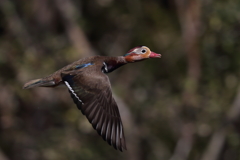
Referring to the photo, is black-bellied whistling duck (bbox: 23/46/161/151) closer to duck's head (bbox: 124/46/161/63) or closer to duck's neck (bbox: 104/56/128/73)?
duck's neck (bbox: 104/56/128/73)

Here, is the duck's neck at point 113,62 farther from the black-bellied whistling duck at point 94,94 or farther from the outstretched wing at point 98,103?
the outstretched wing at point 98,103

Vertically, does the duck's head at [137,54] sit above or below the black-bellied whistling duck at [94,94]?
above

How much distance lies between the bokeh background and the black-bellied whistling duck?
11.3 ft

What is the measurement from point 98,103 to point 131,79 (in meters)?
6.33

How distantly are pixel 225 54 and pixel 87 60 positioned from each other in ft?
14.3

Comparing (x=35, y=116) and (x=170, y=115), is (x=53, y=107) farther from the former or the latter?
(x=170, y=115)

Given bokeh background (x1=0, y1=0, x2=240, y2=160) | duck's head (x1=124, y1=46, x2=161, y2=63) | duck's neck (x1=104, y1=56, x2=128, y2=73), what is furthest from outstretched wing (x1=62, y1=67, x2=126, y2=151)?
bokeh background (x1=0, y1=0, x2=240, y2=160)

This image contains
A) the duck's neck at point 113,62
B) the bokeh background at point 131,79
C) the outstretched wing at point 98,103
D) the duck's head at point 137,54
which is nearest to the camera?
the outstretched wing at point 98,103

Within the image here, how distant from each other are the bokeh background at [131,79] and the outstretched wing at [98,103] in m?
3.78

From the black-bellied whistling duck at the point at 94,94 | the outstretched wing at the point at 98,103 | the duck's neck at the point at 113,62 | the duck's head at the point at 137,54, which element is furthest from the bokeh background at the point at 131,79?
the outstretched wing at the point at 98,103

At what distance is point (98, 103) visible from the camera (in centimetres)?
625

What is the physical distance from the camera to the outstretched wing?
604 centimetres

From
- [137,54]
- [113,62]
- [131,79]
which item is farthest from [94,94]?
[131,79]

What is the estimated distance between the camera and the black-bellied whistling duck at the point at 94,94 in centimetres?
605
